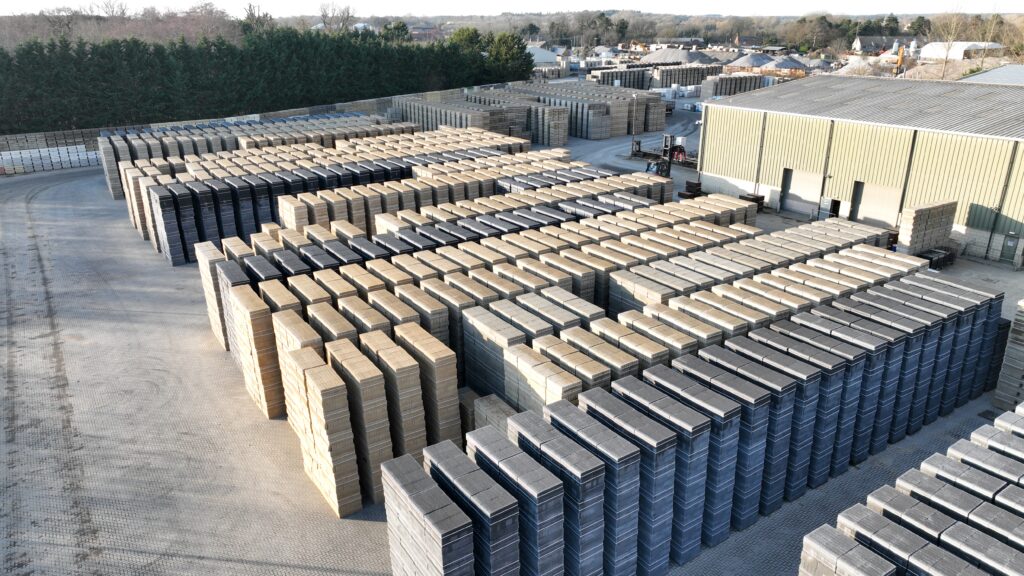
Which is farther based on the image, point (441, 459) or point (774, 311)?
point (774, 311)

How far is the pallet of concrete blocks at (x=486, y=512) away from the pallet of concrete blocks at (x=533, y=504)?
0.26 m

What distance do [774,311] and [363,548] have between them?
939 centimetres

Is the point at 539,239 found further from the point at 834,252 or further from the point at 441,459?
Answer: the point at 441,459

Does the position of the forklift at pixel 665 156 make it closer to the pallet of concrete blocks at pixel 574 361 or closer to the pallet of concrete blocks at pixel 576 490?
the pallet of concrete blocks at pixel 574 361

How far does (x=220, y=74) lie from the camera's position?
54.5 metres

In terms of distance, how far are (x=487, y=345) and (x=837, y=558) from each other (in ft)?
23.9

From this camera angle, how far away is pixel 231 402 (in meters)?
15.4

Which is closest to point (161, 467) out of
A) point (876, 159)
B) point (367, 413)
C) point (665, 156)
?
point (367, 413)

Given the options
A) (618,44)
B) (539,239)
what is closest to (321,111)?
(539,239)

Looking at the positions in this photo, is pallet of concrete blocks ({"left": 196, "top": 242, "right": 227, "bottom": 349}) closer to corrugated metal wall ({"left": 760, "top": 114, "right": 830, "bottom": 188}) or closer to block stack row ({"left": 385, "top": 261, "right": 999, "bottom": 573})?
block stack row ({"left": 385, "top": 261, "right": 999, "bottom": 573})

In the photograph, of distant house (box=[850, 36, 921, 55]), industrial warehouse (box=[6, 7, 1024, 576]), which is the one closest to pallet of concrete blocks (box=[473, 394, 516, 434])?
industrial warehouse (box=[6, 7, 1024, 576])

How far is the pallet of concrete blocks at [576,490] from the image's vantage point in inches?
353

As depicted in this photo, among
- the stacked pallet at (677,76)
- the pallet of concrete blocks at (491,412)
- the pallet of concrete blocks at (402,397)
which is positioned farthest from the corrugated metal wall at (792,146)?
the stacked pallet at (677,76)

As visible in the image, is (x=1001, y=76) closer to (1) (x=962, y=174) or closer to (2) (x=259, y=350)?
(1) (x=962, y=174)
